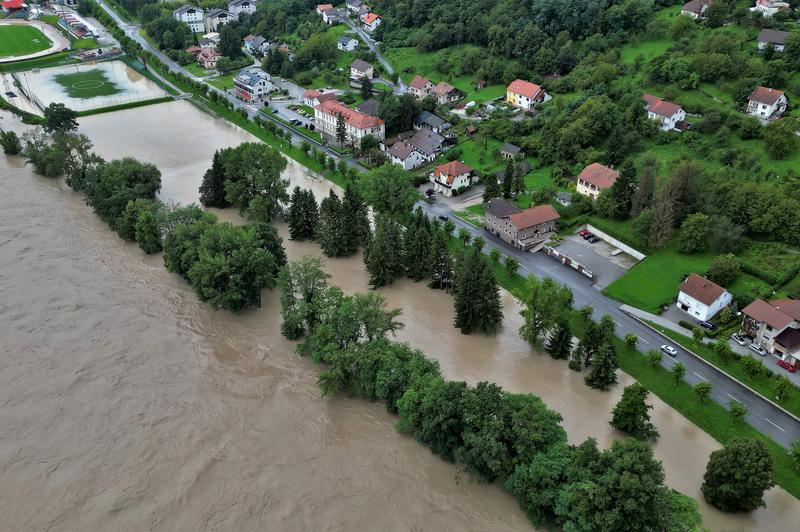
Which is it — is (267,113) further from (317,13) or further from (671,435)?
(671,435)

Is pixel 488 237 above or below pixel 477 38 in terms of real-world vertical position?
below

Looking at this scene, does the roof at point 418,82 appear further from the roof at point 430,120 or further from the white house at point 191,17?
the white house at point 191,17

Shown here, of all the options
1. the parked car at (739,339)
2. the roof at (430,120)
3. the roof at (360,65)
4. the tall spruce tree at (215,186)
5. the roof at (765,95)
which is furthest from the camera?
the roof at (360,65)

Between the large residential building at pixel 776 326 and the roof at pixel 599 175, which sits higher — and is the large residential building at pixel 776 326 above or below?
below

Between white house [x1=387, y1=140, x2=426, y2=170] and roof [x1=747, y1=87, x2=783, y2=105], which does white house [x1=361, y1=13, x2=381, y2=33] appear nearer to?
white house [x1=387, y1=140, x2=426, y2=170]

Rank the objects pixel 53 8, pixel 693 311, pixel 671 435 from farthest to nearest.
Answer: pixel 53 8, pixel 693 311, pixel 671 435

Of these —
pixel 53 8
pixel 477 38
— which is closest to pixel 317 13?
pixel 477 38

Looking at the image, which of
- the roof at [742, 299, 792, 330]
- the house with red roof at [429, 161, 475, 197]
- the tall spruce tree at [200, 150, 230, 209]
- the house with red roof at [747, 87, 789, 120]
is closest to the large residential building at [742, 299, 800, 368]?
the roof at [742, 299, 792, 330]

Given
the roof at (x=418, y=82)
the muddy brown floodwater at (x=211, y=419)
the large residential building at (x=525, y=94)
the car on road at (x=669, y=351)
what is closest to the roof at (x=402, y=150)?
the roof at (x=418, y=82)
